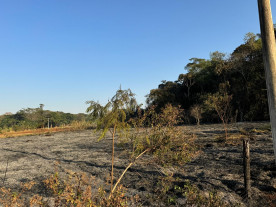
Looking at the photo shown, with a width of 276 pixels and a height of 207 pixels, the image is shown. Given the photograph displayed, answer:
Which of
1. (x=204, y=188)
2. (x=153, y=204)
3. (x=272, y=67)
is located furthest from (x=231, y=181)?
(x=272, y=67)

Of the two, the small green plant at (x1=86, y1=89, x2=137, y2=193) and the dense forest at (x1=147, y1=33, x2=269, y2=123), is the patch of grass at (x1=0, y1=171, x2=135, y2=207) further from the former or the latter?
the dense forest at (x1=147, y1=33, x2=269, y2=123)

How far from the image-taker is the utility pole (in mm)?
2678

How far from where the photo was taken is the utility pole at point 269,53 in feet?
8.79

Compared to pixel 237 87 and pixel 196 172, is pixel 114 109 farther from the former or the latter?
pixel 237 87

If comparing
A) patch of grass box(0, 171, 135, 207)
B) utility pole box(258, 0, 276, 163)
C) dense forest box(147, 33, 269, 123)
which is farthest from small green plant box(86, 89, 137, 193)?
dense forest box(147, 33, 269, 123)

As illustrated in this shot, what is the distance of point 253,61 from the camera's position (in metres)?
19.9

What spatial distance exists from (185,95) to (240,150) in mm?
19957

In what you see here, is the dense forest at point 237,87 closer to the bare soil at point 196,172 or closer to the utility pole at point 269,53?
the bare soil at point 196,172

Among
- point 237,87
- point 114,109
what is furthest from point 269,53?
point 237,87

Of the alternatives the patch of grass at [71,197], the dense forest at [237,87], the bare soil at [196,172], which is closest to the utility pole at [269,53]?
the bare soil at [196,172]

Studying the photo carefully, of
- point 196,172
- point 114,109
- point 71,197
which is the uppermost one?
point 114,109

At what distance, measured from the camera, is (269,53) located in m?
2.77

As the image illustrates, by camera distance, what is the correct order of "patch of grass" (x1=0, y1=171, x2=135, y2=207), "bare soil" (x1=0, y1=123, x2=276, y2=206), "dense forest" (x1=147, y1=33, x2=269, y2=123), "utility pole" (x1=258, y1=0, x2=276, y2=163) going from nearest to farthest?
1. "patch of grass" (x1=0, y1=171, x2=135, y2=207)
2. "utility pole" (x1=258, y1=0, x2=276, y2=163)
3. "bare soil" (x1=0, y1=123, x2=276, y2=206)
4. "dense forest" (x1=147, y1=33, x2=269, y2=123)

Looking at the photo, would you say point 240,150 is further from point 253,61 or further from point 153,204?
point 253,61
